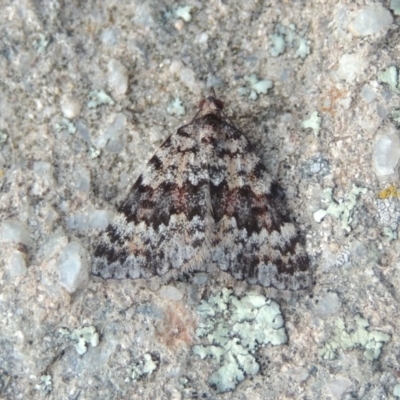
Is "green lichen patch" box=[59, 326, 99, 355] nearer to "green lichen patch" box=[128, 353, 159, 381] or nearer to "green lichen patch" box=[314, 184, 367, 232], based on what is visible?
"green lichen patch" box=[128, 353, 159, 381]

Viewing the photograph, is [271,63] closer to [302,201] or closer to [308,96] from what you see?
[308,96]

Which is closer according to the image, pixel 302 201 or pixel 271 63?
pixel 302 201

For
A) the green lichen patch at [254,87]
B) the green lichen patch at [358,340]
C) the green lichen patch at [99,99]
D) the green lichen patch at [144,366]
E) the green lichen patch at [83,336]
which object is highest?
the green lichen patch at [99,99]

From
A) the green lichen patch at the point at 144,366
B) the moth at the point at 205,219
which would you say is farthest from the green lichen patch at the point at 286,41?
the green lichen patch at the point at 144,366

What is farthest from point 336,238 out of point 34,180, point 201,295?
point 34,180

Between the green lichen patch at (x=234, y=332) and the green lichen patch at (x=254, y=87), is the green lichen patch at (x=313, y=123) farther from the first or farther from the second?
the green lichen patch at (x=234, y=332)

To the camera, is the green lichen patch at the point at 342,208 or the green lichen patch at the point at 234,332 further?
→ the green lichen patch at the point at 342,208
